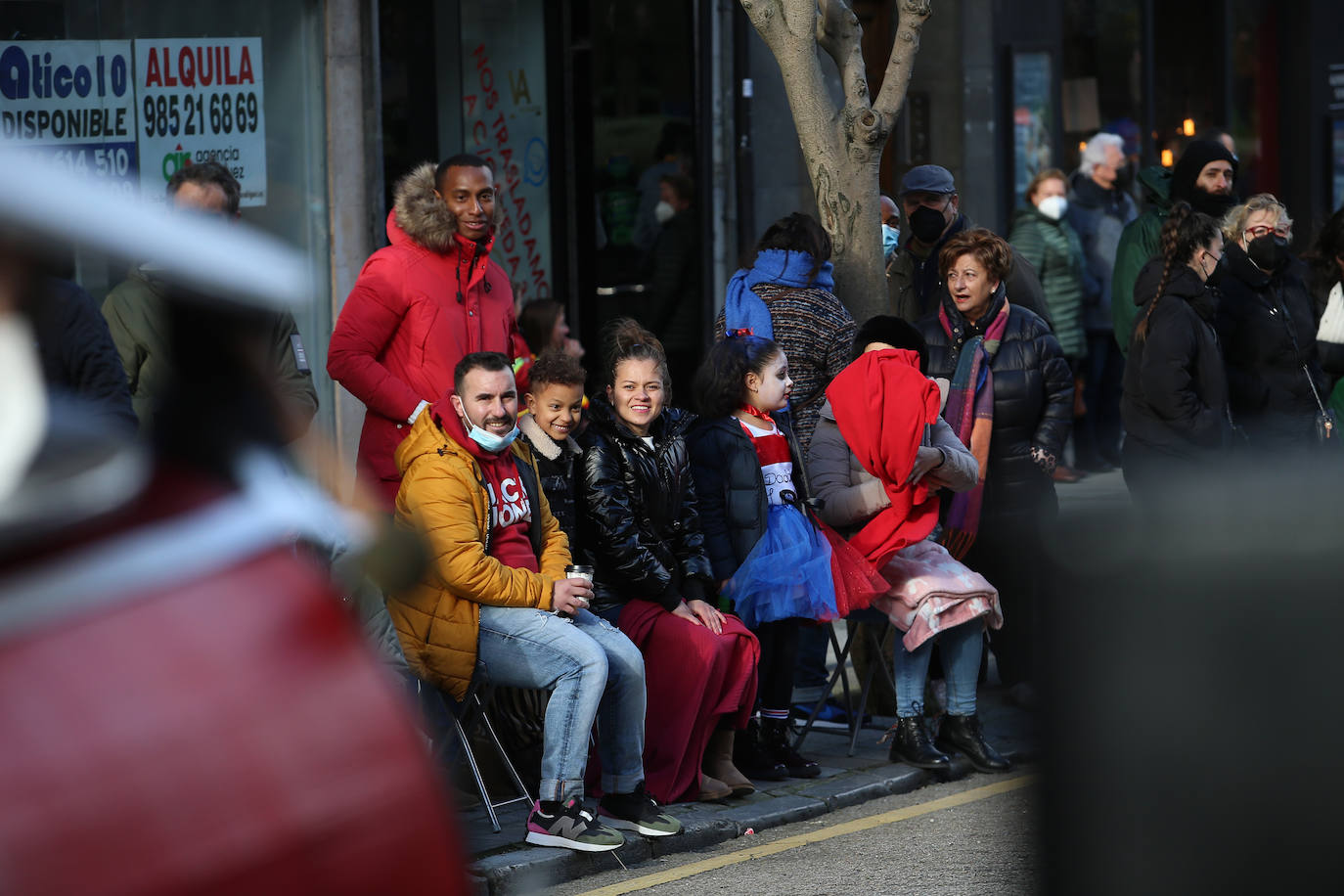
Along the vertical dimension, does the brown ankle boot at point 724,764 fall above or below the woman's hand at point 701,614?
below

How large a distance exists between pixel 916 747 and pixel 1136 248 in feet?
14.1

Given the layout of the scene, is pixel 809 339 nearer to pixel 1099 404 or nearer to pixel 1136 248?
pixel 1136 248

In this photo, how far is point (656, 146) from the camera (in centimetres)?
1246

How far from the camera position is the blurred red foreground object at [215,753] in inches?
47.1

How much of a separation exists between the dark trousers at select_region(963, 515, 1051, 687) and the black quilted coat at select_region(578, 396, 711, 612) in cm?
159


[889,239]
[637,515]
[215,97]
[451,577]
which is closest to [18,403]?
[451,577]

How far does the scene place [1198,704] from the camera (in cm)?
157

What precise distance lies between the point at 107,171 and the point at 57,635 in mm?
7949

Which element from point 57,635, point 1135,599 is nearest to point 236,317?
point 57,635

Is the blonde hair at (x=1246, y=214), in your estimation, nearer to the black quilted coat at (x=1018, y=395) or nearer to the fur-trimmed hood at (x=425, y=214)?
the black quilted coat at (x=1018, y=395)

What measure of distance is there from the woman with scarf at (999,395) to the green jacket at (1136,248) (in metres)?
2.43

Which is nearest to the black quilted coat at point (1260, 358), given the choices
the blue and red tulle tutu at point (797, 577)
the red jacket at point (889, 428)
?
the red jacket at point (889, 428)

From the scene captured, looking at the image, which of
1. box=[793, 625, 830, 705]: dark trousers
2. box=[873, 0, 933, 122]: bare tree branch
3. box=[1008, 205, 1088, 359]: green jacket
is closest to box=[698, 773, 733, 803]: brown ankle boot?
box=[793, 625, 830, 705]: dark trousers

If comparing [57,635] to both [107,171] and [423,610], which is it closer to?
[423,610]
